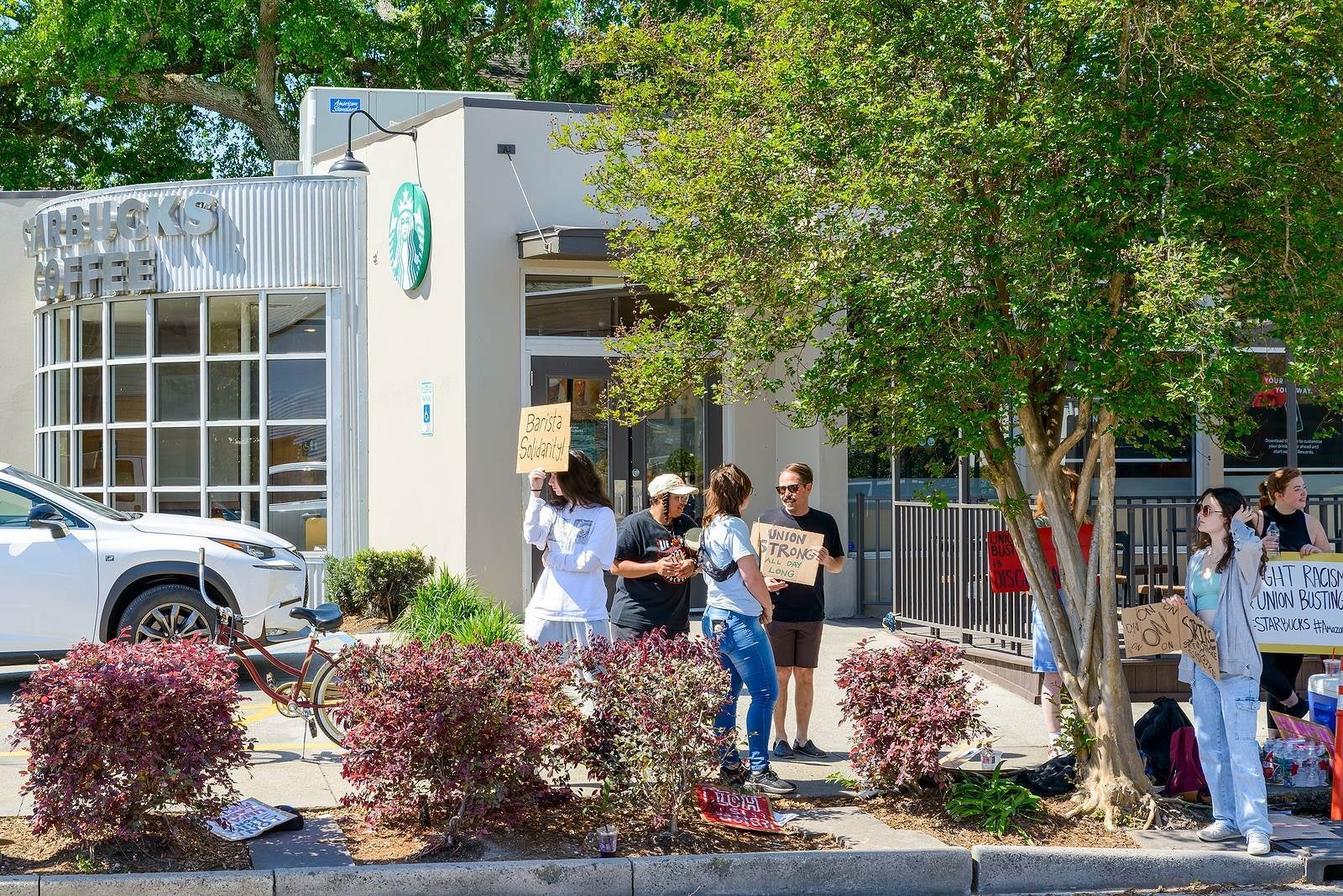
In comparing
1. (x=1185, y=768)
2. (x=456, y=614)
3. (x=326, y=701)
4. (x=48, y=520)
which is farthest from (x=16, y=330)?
(x=1185, y=768)

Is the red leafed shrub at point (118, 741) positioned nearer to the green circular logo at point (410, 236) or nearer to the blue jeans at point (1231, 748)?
the blue jeans at point (1231, 748)

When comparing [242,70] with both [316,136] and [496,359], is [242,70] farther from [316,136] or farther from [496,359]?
[496,359]

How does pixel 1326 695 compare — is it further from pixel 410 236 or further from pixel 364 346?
pixel 364 346

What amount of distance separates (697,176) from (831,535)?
2363mm

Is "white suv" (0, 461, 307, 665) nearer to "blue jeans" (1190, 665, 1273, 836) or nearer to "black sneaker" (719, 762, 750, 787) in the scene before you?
"black sneaker" (719, 762, 750, 787)

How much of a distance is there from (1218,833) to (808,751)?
8.20 ft

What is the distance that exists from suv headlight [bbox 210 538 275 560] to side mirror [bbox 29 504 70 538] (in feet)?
3.61

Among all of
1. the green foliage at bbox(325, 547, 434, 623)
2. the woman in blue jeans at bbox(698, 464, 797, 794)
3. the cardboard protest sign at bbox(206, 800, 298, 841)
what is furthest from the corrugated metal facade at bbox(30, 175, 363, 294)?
the cardboard protest sign at bbox(206, 800, 298, 841)

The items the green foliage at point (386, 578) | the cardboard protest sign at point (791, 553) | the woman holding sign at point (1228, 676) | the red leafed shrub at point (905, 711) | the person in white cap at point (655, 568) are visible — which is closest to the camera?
the woman holding sign at point (1228, 676)

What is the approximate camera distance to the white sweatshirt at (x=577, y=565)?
742cm

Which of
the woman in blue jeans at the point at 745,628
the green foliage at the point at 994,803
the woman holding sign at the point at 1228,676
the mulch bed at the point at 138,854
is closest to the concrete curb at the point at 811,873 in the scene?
the green foliage at the point at 994,803

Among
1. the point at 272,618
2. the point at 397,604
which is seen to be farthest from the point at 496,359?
the point at 272,618

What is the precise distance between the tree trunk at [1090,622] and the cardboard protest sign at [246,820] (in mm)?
4089

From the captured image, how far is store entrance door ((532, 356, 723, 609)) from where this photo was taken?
13.8m
